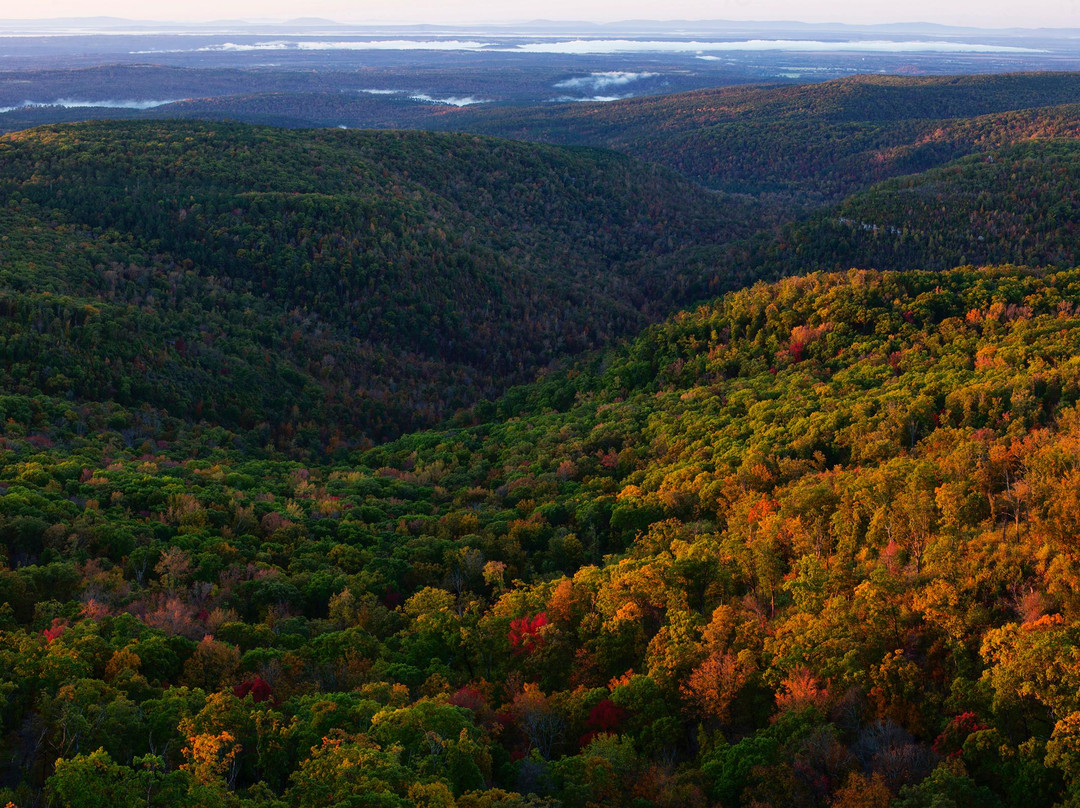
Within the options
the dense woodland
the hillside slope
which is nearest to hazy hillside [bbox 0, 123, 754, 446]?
the dense woodland

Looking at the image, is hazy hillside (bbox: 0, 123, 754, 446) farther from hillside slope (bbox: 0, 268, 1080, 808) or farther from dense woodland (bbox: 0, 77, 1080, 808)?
hillside slope (bbox: 0, 268, 1080, 808)

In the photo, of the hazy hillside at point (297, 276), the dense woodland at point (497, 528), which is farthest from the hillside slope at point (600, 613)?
the hazy hillside at point (297, 276)

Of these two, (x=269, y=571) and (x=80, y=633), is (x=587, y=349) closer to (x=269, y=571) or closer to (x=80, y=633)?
(x=269, y=571)

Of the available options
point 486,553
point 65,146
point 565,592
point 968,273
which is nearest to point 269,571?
point 486,553

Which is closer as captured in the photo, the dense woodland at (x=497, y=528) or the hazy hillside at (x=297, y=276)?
the dense woodland at (x=497, y=528)

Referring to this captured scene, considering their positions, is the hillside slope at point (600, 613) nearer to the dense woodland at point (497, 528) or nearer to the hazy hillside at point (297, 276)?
the dense woodland at point (497, 528)
